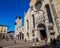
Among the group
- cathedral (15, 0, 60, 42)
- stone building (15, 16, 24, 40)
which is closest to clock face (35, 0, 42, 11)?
cathedral (15, 0, 60, 42)

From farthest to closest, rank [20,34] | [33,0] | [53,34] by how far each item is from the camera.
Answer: [20,34], [33,0], [53,34]

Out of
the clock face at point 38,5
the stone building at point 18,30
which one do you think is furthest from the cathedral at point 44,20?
the stone building at point 18,30

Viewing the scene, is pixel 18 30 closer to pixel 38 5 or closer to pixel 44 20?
pixel 38 5

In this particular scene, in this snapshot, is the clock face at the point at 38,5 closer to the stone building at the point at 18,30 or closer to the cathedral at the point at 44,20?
the cathedral at the point at 44,20

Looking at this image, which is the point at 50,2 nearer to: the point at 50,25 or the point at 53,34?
the point at 50,25

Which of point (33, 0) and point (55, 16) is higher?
point (33, 0)

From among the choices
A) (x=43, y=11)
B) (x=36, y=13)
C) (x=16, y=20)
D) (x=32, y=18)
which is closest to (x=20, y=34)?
(x=16, y=20)

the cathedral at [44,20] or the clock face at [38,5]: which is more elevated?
the clock face at [38,5]

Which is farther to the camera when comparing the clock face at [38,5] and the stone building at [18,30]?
the stone building at [18,30]

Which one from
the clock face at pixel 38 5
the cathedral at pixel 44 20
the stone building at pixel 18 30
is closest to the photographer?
the cathedral at pixel 44 20

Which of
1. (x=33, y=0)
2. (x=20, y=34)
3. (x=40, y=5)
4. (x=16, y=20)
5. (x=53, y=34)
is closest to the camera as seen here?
(x=53, y=34)

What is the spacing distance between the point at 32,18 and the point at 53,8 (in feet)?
30.7

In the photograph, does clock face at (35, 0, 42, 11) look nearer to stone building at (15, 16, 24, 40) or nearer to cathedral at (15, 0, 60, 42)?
cathedral at (15, 0, 60, 42)

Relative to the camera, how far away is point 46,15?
27.6 m
